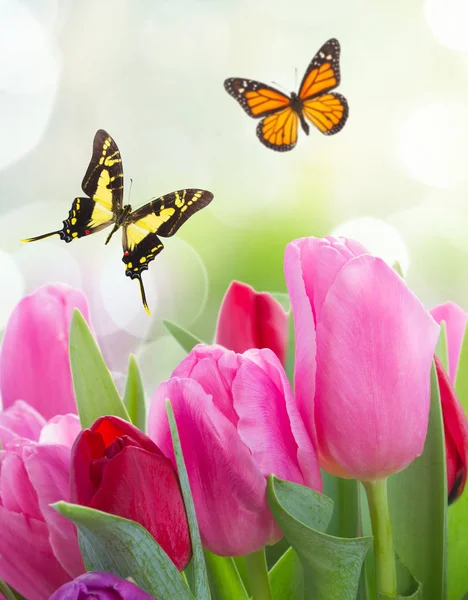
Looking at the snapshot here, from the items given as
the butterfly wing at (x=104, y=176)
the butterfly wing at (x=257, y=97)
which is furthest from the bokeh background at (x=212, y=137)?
the butterfly wing at (x=104, y=176)

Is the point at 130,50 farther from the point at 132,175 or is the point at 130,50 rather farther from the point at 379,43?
the point at 132,175

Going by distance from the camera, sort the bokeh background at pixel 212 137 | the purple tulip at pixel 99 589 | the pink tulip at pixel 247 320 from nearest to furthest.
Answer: the purple tulip at pixel 99 589, the pink tulip at pixel 247 320, the bokeh background at pixel 212 137

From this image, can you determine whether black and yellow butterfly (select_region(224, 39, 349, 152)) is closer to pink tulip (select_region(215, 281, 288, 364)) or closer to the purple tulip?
pink tulip (select_region(215, 281, 288, 364))

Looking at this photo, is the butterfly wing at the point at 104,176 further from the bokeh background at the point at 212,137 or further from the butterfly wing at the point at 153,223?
the bokeh background at the point at 212,137

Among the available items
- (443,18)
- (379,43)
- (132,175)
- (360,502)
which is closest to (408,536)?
(360,502)

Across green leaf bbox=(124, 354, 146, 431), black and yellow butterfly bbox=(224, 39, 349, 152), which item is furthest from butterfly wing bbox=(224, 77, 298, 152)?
green leaf bbox=(124, 354, 146, 431)

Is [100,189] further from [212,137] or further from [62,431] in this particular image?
[212,137]

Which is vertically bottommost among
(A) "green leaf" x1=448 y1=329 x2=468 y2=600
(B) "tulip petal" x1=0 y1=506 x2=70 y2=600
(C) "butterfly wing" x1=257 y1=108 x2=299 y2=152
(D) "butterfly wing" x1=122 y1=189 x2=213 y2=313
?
(A) "green leaf" x1=448 y1=329 x2=468 y2=600
